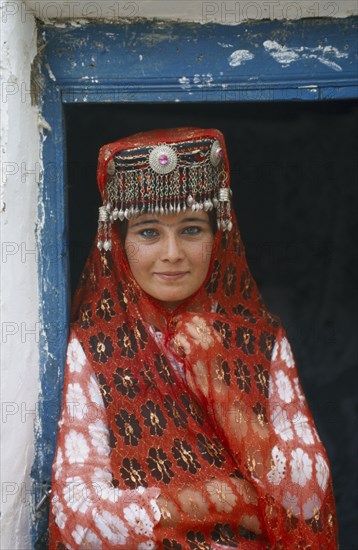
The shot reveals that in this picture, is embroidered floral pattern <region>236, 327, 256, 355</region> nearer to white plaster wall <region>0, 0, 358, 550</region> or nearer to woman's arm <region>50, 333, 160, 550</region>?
woman's arm <region>50, 333, 160, 550</region>

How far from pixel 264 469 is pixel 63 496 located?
51cm

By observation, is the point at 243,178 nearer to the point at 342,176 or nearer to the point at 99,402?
the point at 342,176

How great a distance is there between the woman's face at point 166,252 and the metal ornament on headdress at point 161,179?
0.05 m

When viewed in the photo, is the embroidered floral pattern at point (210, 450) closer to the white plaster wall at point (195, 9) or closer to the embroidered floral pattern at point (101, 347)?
the embroidered floral pattern at point (101, 347)


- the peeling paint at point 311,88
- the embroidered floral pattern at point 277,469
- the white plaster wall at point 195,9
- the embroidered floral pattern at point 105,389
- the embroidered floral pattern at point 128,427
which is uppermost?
the white plaster wall at point 195,9

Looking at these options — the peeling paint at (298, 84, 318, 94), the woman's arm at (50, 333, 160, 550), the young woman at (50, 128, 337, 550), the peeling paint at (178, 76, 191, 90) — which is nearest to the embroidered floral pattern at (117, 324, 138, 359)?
the young woman at (50, 128, 337, 550)

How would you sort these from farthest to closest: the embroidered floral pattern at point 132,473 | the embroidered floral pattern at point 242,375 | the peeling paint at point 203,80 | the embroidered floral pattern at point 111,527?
the peeling paint at point 203,80
the embroidered floral pattern at point 242,375
the embroidered floral pattern at point 132,473
the embroidered floral pattern at point 111,527

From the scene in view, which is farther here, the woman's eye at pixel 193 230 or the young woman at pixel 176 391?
the woman's eye at pixel 193 230

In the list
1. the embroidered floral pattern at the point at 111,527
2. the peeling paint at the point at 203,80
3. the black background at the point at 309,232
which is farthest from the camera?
the black background at the point at 309,232

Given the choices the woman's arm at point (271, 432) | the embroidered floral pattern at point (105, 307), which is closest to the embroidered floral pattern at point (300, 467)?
the woman's arm at point (271, 432)

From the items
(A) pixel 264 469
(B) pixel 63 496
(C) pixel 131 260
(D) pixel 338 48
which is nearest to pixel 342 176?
(D) pixel 338 48

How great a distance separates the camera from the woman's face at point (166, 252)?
254 cm

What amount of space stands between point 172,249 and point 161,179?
0.19m

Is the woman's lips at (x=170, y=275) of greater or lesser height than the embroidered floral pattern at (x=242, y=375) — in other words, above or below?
above
